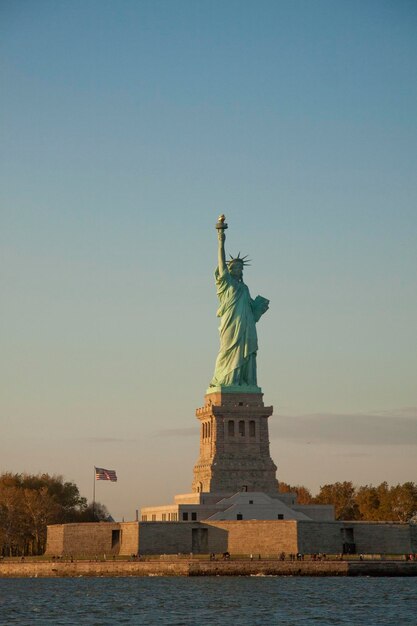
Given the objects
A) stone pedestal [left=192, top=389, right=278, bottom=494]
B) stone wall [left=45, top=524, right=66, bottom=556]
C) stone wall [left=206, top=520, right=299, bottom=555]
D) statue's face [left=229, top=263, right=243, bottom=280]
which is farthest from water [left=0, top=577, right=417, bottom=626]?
statue's face [left=229, top=263, right=243, bottom=280]

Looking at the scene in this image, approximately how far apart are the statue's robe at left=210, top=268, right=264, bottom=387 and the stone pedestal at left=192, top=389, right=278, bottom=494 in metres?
1.93

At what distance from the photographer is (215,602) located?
6994cm

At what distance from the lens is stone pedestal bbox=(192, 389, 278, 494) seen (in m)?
104

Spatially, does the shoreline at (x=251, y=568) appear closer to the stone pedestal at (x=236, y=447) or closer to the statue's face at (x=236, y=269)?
the stone pedestal at (x=236, y=447)

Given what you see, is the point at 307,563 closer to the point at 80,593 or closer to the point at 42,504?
the point at 80,593

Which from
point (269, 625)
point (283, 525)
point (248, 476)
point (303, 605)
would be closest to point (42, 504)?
point (248, 476)

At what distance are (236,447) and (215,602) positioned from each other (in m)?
35.7

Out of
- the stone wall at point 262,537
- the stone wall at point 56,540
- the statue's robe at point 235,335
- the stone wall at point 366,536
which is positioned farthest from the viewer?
the statue's robe at point 235,335

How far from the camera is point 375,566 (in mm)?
88062

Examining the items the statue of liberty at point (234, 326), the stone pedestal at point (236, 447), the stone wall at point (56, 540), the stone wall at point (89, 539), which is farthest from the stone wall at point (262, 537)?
the statue of liberty at point (234, 326)

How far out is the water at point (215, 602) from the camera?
2438 inches

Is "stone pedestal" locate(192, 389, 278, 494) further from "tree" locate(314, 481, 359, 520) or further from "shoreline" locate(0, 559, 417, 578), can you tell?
"tree" locate(314, 481, 359, 520)


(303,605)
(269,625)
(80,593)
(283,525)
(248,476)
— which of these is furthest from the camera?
(248,476)

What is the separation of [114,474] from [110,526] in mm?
6551
